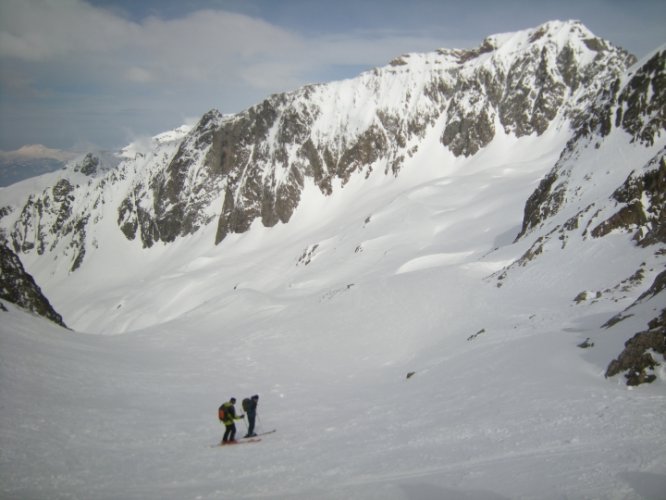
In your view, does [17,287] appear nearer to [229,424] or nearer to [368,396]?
[229,424]

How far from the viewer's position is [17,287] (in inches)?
1469

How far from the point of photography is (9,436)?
1214cm

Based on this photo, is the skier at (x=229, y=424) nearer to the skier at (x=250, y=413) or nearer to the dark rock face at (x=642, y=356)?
the skier at (x=250, y=413)

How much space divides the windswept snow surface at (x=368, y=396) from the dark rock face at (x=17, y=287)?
964 cm

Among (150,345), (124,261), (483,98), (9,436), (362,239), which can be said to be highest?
(483,98)

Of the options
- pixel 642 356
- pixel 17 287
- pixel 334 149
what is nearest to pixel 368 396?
pixel 642 356

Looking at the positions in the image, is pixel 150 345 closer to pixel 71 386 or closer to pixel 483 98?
pixel 71 386

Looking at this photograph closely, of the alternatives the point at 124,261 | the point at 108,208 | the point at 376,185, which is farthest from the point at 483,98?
the point at 108,208

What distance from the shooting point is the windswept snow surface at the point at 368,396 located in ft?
28.0

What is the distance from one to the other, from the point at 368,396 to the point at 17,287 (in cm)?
3178

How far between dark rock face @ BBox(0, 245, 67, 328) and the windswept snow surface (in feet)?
31.6

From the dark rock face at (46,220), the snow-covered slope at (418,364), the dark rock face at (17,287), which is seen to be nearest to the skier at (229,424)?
the snow-covered slope at (418,364)

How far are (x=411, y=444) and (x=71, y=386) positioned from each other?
12.9m

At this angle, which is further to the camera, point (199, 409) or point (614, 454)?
point (199, 409)
